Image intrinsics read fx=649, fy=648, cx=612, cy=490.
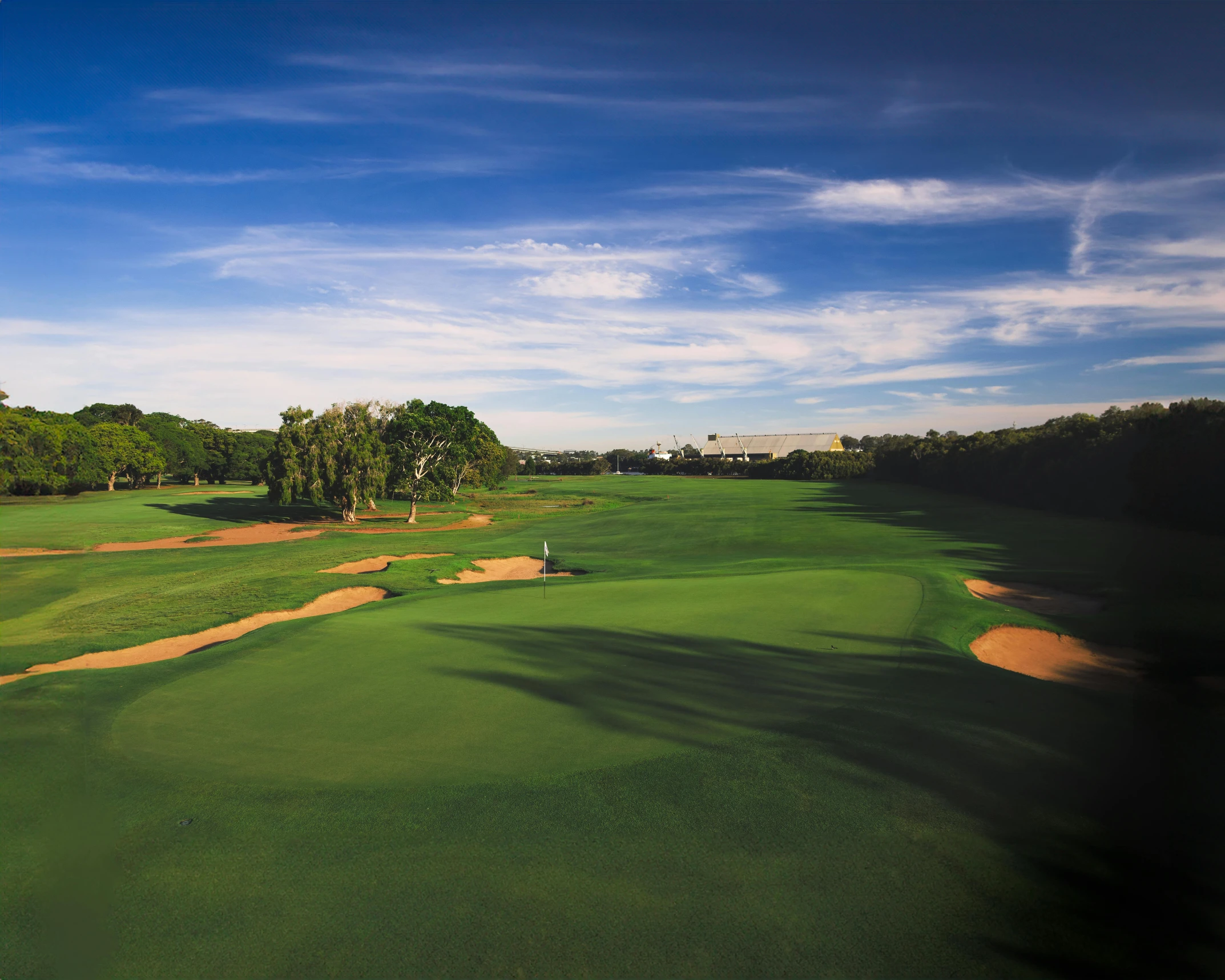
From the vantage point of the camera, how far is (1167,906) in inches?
192

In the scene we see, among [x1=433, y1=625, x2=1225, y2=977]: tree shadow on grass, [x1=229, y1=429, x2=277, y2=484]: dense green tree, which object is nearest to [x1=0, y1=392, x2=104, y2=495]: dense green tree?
[x1=229, y1=429, x2=277, y2=484]: dense green tree

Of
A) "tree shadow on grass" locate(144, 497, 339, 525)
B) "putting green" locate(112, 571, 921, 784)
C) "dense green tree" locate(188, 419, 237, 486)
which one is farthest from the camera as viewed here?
"dense green tree" locate(188, 419, 237, 486)

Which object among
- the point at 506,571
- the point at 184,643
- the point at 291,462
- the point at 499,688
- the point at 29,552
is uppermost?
the point at 291,462

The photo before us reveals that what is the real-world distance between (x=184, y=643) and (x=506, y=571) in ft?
44.4

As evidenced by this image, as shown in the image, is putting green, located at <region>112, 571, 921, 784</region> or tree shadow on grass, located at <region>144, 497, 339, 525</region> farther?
tree shadow on grass, located at <region>144, 497, 339, 525</region>

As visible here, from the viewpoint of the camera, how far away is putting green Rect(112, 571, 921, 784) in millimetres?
7234

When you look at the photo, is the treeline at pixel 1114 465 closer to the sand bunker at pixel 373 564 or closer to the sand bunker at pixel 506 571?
the sand bunker at pixel 506 571

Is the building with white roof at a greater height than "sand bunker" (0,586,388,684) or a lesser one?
greater

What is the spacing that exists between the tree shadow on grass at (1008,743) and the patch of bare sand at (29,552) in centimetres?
3094

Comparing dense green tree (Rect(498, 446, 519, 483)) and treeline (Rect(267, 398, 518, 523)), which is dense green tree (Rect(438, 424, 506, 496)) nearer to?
treeline (Rect(267, 398, 518, 523))

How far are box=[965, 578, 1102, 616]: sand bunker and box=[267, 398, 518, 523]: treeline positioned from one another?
4100 cm

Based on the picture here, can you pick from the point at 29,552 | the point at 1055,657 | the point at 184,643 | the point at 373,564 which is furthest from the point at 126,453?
the point at 1055,657

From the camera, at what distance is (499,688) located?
9.40 metres

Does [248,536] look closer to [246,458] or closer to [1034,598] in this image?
[1034,598]
